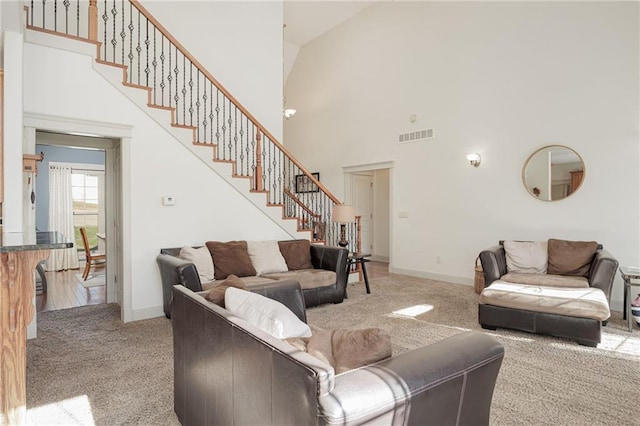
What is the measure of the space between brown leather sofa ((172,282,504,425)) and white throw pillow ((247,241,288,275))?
2.71 metres

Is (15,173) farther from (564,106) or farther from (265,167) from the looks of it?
(564,106)

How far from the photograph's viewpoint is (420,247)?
22.0 feet

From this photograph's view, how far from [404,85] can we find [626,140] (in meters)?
3.57

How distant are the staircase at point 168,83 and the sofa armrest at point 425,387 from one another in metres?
3.99

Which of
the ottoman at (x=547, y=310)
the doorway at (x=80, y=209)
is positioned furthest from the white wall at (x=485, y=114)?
the doorway at (x=80, y=209)

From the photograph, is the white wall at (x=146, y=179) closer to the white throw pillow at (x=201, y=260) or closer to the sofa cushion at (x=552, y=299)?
the white throw pillow at (x=201, y=260)

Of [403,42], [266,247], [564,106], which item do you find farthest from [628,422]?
[403,42]

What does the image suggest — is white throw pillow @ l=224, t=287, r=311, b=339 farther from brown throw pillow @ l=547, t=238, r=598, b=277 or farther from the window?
the window

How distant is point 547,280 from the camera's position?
13.6 ft

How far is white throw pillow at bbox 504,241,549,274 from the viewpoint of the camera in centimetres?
460

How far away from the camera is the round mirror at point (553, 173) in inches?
194

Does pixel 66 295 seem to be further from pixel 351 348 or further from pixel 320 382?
pixel 320 382

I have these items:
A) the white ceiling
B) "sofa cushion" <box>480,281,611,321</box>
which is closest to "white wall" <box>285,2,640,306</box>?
the white ceiling

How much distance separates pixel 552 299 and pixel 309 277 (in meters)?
2.56
